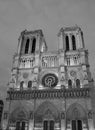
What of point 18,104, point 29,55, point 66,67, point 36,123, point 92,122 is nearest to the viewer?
point 92,122

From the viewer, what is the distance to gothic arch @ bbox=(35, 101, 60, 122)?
98.1ft

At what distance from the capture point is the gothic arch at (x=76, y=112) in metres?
29.0

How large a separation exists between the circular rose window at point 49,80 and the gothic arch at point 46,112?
430 centimetres

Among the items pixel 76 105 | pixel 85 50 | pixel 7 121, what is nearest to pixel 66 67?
pixel 85 50

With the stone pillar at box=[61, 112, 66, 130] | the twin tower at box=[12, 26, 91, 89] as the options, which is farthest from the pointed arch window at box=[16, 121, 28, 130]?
the twin tower at box=[12, 26, 91, 89]

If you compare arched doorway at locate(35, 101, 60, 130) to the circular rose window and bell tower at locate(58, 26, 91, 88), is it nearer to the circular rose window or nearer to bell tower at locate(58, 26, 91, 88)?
the circular rose window

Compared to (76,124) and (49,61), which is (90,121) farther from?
(49,61)

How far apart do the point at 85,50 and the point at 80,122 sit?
1612cm

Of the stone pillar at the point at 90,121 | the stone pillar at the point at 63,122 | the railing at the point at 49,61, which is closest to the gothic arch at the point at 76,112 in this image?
the stone pillar at the point at 63,122

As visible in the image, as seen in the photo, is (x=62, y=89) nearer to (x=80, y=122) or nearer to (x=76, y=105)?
(x=76, y=105)

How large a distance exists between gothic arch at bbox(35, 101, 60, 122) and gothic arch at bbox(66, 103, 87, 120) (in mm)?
2283

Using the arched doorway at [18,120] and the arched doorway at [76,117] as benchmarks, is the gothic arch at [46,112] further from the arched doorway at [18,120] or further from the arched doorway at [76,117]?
the arched doorway at [18,120]

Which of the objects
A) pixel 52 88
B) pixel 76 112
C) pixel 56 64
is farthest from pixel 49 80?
pixel 76 112

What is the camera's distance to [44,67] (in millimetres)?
35812
